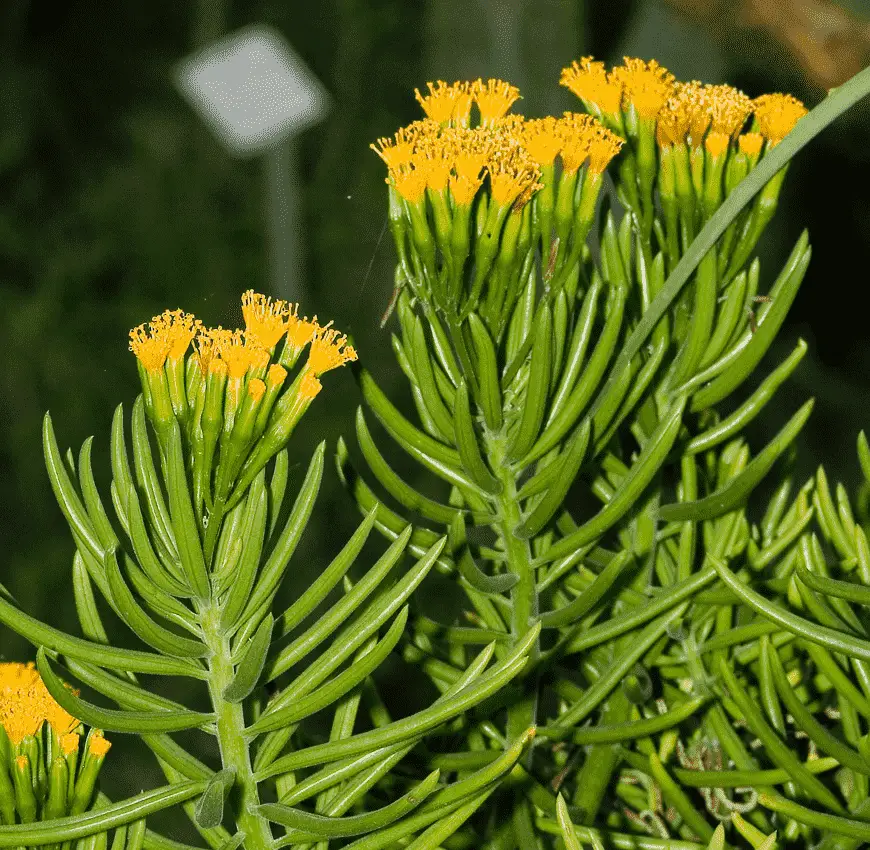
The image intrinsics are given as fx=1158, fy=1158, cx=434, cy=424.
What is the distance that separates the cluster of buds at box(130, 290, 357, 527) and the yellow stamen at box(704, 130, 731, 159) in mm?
103

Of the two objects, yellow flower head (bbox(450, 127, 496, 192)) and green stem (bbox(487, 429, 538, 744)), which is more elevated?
yellow flower head (bbox(450, 127, 496, 192))

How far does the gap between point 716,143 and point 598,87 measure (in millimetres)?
30

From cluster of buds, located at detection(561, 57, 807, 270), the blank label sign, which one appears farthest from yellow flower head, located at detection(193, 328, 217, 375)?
the blank label sign

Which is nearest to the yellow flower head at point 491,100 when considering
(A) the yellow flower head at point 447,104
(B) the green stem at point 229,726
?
(A) the yellow flower head at point 447,104

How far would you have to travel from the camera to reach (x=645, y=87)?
0.25 metres

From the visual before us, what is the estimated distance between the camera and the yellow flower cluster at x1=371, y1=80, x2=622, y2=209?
0.71ft

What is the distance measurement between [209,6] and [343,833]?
0.64 m

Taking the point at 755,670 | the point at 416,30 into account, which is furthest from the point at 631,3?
the point at 755,670

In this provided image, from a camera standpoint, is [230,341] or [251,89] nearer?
[230,341]

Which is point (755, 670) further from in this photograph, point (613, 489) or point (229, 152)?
point (229, 152)

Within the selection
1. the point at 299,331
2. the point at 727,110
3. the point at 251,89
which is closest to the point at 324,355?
the point at 299,331

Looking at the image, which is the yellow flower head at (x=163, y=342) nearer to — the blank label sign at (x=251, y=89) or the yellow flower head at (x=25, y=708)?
the yellow flower head at (x=25, y=708)

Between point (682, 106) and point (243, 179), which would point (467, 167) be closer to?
point (682, 106)

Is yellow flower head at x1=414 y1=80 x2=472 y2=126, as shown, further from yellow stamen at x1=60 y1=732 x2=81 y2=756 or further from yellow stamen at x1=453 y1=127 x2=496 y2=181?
yellow stamen at x1=60 y1=732 x2=81 y2=756
